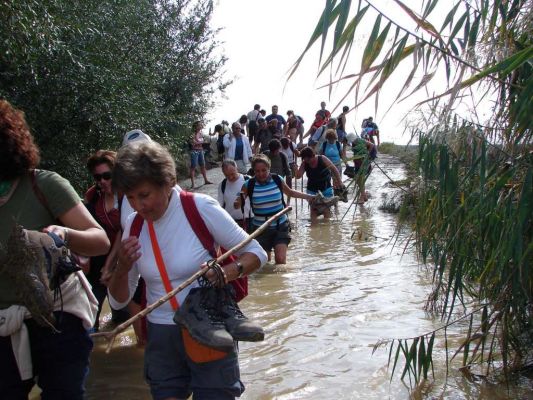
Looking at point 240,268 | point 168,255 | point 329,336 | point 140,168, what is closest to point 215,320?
point 240,268

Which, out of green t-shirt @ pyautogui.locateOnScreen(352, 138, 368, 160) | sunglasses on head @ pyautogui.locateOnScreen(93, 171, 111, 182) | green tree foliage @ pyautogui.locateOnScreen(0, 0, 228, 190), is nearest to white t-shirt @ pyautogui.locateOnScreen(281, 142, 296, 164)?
green tree foliage @ pyautogui.locateOnScreen(0, 0, 228, 190)

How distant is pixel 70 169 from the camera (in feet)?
36.8

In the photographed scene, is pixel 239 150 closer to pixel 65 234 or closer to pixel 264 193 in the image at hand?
pixel 264 193

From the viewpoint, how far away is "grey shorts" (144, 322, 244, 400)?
2879 millimetres

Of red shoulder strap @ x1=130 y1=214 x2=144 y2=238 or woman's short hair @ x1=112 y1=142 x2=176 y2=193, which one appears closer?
woman's short hair @ x1=112 y1=142 x2=176 y2=193

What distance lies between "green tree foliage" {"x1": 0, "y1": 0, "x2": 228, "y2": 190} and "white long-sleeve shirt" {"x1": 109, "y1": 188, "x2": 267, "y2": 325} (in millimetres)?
6000

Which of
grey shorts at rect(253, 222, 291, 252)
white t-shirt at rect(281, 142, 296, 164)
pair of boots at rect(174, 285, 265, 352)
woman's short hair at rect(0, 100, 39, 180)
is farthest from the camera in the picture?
white t-shirt at rect(281, 142, 296, 164)

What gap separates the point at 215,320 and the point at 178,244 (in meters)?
0.39

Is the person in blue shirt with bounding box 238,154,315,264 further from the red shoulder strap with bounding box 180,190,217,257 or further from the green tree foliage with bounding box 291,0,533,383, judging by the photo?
the red shoulder strap with bounding box 180,190,217,257

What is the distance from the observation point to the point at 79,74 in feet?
36.1

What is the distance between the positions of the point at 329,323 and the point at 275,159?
6.94m

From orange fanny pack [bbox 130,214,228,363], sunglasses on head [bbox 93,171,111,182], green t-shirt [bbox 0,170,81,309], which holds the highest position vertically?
sunglasses on head [bbox 93,171,111,182]

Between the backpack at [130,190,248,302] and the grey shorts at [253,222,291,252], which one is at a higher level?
the backpack at [130,190,248,302]

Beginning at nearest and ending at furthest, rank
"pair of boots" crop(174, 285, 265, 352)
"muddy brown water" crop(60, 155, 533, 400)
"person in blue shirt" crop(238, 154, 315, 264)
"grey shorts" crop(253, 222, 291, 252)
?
"pair of boots" crop(174, 285, 265, 352)
"muddy brown water" crop(60, 155, 533, 400)
"person in blue shirt" crop(238, 154, 315, 264)
"grey shorts" crop(253, 222, 291, 252)
